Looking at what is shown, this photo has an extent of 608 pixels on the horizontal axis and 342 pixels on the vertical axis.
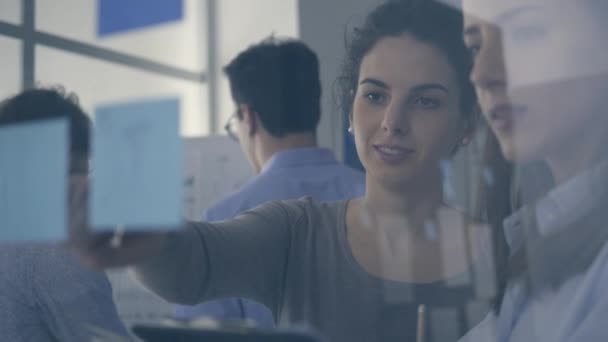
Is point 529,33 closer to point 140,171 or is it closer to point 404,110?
point 404,110

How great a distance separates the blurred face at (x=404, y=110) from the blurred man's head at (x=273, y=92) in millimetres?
74

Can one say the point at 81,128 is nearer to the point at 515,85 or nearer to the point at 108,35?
the point at 108,35

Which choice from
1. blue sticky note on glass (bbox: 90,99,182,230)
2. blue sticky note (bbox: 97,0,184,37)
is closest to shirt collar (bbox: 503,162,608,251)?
blue sticky note on glass (bbox: 90,99,182,230)

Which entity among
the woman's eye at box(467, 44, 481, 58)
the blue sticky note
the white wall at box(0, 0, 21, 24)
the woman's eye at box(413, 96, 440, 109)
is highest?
the white wall at box(0, 0, 21, 24)

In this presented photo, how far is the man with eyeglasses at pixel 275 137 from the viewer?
0.77 meters

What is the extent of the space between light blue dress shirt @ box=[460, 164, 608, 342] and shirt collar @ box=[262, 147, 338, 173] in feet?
0.75

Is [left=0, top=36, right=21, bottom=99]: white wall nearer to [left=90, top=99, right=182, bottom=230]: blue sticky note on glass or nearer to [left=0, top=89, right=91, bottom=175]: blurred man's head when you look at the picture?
[left=0, top=89, right=91, bottom=175]: blurred man's head

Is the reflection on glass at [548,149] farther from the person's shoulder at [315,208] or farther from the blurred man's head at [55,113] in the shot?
the blurred man's head at [55,113]

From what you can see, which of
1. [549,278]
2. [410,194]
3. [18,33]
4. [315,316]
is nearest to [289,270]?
[315,316]

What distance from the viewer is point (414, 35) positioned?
0.70 metres

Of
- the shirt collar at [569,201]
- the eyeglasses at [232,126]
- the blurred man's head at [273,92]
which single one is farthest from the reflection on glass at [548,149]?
the eyeglasses at [232,126]

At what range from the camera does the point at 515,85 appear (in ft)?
2.10

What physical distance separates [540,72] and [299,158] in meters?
0.31

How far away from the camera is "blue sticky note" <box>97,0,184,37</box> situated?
0.76 metres
